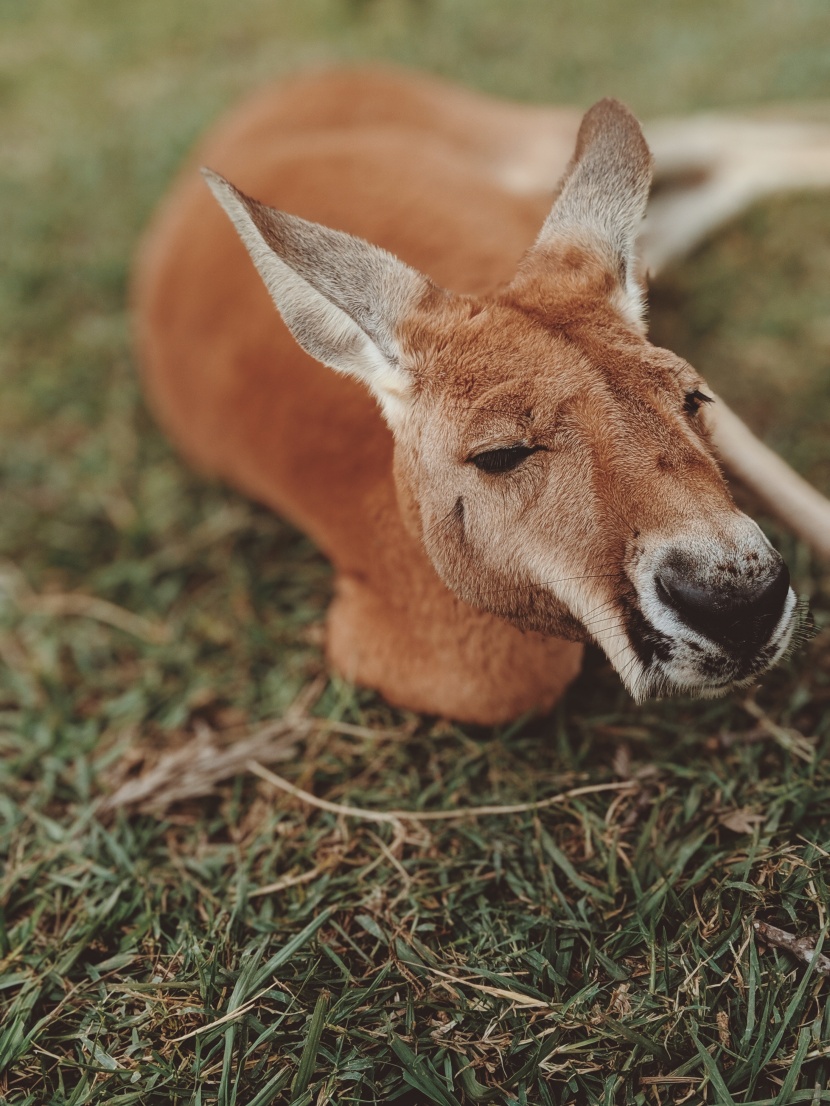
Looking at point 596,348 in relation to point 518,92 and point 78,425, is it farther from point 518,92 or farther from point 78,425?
point 518,92

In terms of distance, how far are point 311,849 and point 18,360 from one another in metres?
3.16

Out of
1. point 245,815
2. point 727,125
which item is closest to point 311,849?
point 245,815

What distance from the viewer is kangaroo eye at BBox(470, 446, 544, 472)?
6.12 ft

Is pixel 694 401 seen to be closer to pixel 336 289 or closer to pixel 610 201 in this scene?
pixel 610 201

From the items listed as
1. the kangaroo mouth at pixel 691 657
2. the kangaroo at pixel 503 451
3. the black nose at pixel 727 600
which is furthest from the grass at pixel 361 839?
the black nose at pixel 727 600

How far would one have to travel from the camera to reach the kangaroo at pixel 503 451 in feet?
5.75

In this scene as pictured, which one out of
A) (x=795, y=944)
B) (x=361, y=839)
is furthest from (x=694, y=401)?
(x=361, y=839)

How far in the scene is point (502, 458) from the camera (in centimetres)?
188

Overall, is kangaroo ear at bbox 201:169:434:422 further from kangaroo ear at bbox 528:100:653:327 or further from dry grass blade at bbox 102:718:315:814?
dry grass blade at bbox 102:718:315:814

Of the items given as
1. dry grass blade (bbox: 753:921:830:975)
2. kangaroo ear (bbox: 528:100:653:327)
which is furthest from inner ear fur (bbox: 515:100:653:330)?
dry grass blade (bbox: 753:921:830:975)

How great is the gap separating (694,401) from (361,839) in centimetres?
144

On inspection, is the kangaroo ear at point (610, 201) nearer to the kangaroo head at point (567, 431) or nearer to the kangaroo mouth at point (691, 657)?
the kangaroo head at point (567, 431)

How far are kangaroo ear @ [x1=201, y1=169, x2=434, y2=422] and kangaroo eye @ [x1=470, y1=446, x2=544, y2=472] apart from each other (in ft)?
0.91

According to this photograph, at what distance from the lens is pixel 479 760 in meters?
2.57
